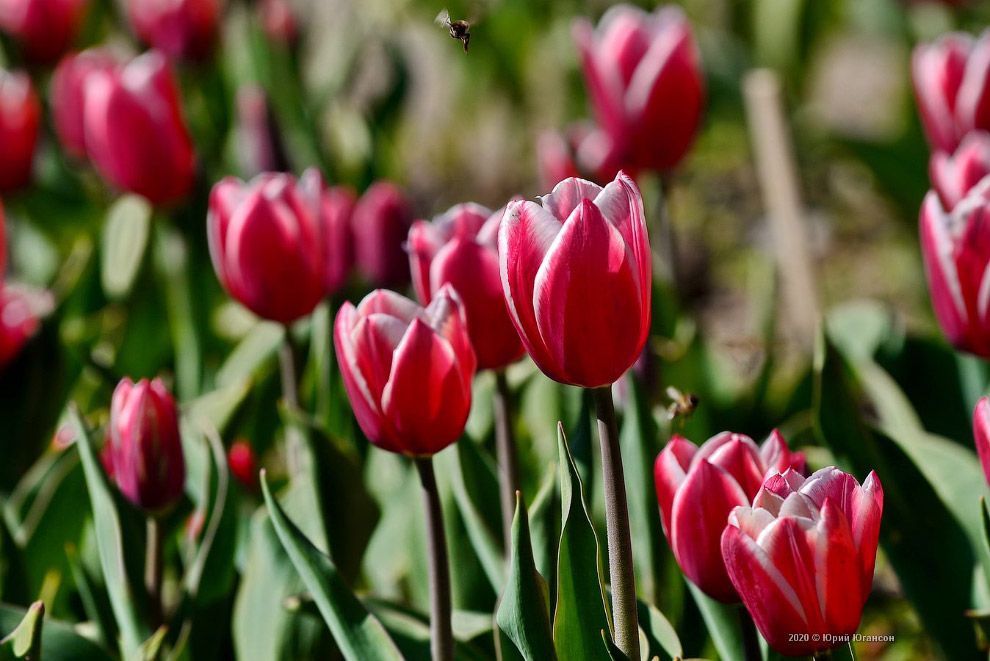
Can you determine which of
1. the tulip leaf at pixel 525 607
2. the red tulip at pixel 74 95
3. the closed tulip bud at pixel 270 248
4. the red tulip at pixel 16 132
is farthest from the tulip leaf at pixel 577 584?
the red tulip at pixel 74 95

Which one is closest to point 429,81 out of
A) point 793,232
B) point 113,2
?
point 113,2

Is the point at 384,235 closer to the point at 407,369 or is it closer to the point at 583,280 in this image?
the point at 407,369

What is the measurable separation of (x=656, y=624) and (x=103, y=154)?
114cm

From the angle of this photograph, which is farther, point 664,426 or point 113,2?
point 113,2

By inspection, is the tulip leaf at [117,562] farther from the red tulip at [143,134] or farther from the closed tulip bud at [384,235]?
the red tulip at [143,134]

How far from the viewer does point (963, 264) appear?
95 centimetres

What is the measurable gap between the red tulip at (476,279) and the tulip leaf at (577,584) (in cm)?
19

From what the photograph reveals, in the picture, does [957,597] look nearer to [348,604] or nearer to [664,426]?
[664,426]

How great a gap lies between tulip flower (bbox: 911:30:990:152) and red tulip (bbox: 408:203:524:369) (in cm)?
83

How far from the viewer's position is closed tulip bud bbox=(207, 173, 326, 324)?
1174mm

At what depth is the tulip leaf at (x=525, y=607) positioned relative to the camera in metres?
0.74

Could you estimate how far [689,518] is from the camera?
0.75 metres

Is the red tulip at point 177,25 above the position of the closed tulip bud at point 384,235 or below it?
above

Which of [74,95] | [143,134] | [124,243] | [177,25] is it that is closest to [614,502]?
[143,134]
